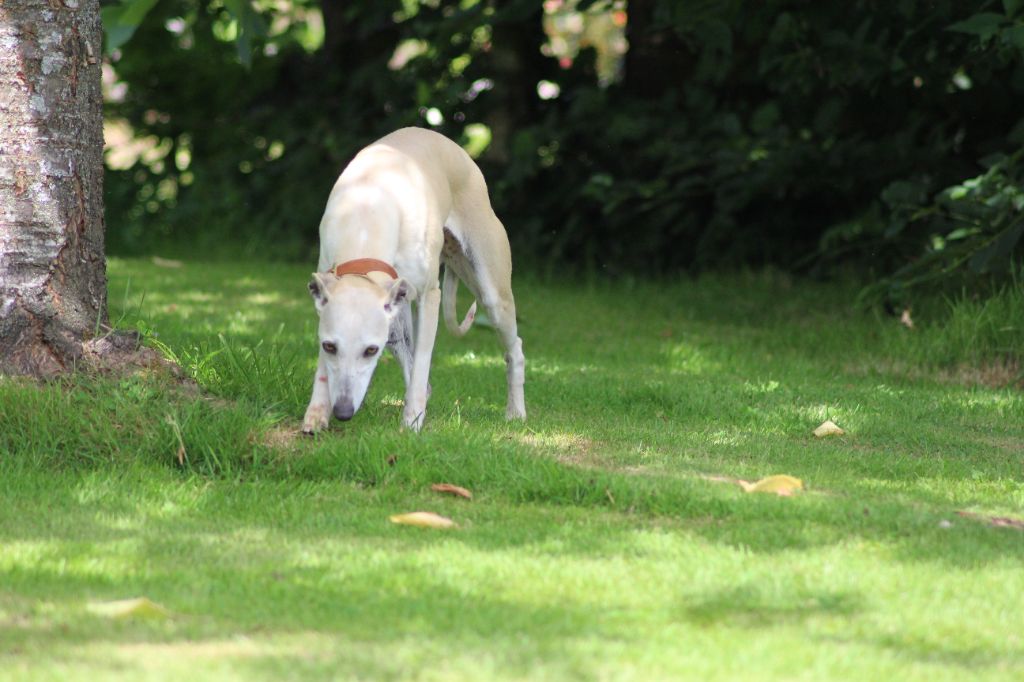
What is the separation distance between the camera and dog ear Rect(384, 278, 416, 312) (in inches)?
223

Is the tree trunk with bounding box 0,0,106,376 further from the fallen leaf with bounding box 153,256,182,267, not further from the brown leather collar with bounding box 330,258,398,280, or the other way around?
the fallen leaf with bounding box 153,256,182,267

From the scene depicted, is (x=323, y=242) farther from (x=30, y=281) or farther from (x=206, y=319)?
(x=206, y=319)

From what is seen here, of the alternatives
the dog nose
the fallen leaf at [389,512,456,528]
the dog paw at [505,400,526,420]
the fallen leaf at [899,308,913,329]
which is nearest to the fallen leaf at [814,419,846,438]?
the dog paw at [505,400,526,420]

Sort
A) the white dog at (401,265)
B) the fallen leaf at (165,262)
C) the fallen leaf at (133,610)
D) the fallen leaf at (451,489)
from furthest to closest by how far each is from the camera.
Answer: the fallen leaf at (165,262) → the white dog at (401,265) → the fallen leaf at (451,489) → the fallen leaf at (133,610)

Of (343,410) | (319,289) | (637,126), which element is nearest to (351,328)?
(319,289)

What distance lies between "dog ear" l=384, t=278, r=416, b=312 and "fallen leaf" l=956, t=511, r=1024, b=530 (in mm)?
2347

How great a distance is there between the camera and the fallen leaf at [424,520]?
454 cm

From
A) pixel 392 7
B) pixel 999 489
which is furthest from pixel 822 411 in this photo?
pixel 392 7

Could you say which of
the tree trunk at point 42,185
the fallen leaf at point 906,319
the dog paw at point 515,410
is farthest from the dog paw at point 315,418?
the fallen leaf at point 906,319

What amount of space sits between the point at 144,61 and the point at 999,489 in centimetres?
1214

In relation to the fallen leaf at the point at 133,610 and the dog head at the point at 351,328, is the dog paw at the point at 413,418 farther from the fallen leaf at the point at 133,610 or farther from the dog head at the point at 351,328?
the fallen leaf at the point at 133,610

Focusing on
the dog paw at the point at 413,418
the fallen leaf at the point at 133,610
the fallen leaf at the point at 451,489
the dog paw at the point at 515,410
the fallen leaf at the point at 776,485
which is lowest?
the dog paw at the point at 515,410

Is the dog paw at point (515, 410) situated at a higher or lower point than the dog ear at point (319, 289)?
lower

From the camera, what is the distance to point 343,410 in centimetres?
544
